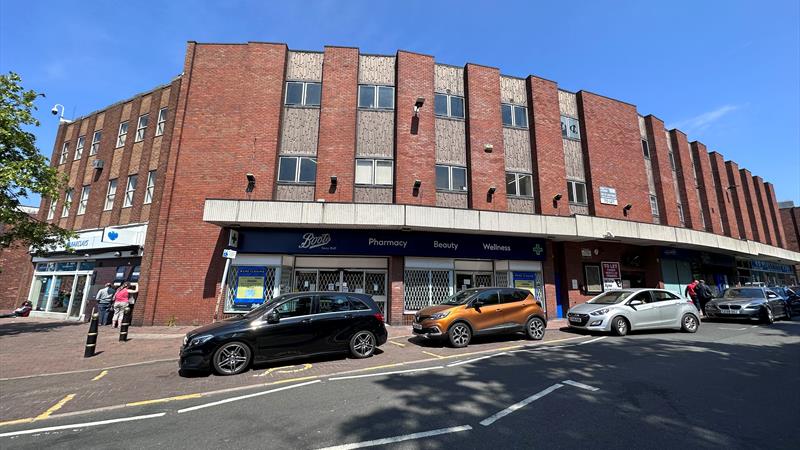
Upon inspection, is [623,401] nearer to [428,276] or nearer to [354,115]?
[428,276]

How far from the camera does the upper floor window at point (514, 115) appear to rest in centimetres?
1830

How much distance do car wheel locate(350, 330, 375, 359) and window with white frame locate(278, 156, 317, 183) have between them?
8619 mm

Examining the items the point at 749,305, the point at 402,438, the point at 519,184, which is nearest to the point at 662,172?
the point at 749,305

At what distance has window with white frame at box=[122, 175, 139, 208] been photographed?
1820 cm

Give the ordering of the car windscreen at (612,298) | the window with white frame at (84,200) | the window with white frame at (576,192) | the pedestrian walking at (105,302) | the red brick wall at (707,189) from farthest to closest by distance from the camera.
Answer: the red brick wall at (707,189) < the window with white frame at (84,200) < the window with white frame at (576,192) < the pedestrian walking at (105,302) < the car windscreen at (612,298)

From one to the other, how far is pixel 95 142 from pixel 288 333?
71.7 ft

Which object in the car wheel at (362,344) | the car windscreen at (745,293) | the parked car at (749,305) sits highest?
the car windscreen at (745,293)

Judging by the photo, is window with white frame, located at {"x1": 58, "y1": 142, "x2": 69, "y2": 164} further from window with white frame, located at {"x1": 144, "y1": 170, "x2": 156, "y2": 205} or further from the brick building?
window with white frame, located at {"x1": 144, "y1": 170, "x2": 156, "y2": 205}

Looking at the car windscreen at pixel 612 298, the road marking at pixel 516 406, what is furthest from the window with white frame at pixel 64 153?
the car windscreen at pixel 612 298

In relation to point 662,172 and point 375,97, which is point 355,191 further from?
point 662,172

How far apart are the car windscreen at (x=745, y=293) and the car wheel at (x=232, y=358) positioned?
19439 millimetres

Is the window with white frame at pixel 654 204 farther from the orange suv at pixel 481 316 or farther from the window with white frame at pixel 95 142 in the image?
the window with white frame at pixel 95 142

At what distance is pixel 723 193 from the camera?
27.4 m

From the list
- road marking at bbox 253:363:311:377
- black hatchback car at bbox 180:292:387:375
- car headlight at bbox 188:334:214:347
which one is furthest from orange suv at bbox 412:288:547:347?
car headlight at bbox 188:334:214:347
